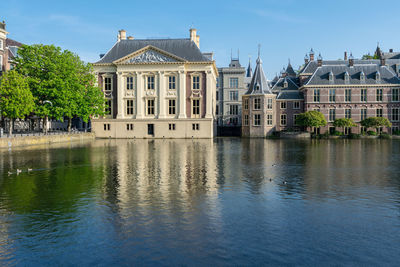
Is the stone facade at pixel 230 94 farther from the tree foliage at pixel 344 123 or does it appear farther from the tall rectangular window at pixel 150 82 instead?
the tall rectangular window at pixel 150 82

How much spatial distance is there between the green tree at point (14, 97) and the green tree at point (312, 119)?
51444mm

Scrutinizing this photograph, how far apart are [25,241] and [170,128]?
5882 centimetres

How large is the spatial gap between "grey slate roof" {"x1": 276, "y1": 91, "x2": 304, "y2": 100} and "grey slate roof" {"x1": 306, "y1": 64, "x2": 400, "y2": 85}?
188 inches

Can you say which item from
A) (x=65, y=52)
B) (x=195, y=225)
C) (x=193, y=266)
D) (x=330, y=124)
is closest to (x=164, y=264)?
(x=193, y=266)

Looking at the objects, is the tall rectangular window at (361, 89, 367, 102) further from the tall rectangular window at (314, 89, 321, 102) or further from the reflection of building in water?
the reflection of building in water

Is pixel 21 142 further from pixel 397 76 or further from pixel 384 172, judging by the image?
pixel 397 76

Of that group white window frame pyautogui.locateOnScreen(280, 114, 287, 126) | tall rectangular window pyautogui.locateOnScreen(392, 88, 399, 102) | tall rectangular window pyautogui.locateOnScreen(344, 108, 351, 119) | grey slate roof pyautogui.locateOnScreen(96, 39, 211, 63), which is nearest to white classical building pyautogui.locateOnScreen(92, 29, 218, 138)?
grey slate roof pyautogui.locateOnScreen(96, 39, 211, 63)

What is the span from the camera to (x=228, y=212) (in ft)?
43.6

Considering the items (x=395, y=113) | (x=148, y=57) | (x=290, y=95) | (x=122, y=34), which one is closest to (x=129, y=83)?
(x=148, y=57)

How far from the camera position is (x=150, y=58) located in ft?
224

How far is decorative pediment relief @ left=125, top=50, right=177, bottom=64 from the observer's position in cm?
6806

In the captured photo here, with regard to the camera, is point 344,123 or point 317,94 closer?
point 344,123

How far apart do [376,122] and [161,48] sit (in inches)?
1805

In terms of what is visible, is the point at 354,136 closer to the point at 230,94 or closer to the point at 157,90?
the point at 230,94
